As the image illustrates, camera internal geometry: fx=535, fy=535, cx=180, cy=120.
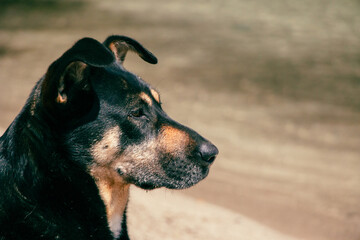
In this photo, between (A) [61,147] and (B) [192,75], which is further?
(B) [192,75]

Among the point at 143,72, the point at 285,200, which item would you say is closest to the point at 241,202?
the point at 285,200

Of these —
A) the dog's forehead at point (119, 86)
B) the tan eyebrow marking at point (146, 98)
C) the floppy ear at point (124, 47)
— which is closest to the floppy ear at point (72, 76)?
the dog's forehead at point (119, 86)

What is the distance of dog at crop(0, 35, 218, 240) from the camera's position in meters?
3.57

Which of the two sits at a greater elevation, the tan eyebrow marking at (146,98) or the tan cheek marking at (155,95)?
the tan cheek marking at (155,95)

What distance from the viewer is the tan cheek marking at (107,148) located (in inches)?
149

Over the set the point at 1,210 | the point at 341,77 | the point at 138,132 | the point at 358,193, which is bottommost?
the point at 1,210

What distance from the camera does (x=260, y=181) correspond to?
39.3 ft

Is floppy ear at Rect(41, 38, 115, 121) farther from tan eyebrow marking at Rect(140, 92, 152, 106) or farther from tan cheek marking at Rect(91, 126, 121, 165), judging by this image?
tan eyebrow marking at Rect(140, 92, 152, 106)

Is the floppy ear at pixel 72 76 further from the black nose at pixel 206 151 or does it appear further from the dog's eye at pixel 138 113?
the black nose at pixel 206 151

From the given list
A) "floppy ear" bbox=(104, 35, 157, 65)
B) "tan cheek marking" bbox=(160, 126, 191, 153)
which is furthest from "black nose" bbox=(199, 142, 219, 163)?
"floppy ear" bbox=(104, 35, 157, 65)

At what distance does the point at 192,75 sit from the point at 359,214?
7.88m

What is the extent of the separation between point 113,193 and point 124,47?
1389 mm

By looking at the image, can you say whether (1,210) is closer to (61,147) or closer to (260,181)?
(61,147)

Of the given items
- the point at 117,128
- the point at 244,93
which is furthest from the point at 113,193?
the point at 244,93
